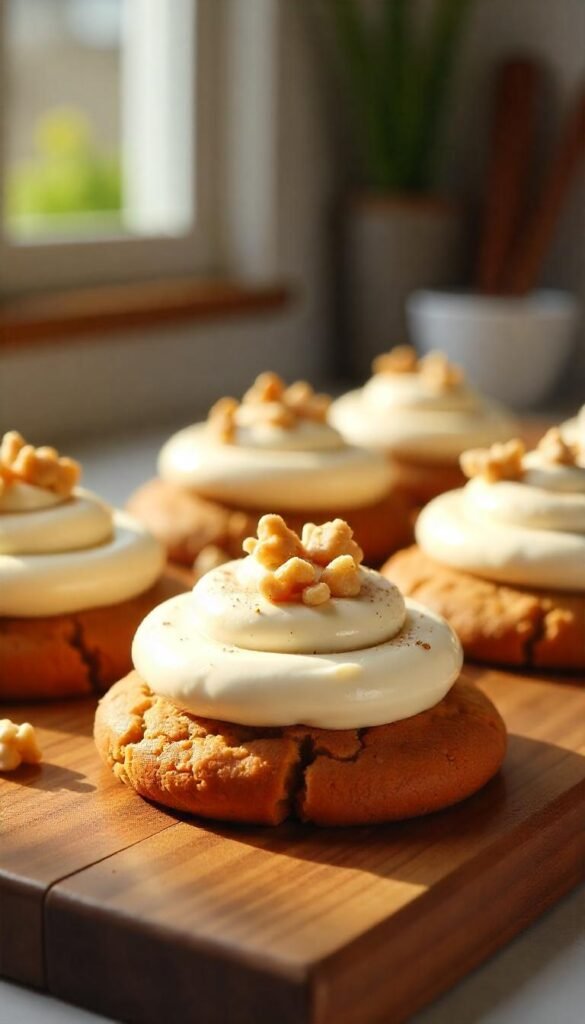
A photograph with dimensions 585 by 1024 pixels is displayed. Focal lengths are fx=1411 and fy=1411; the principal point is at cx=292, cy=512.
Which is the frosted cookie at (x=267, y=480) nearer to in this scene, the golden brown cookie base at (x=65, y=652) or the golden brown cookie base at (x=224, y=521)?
the golden brown cookie base at (x=224, y=521)

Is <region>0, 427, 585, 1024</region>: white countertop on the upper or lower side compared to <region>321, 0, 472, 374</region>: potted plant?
lower

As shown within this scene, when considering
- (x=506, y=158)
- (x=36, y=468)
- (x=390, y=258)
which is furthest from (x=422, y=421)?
(x=506, y=158)

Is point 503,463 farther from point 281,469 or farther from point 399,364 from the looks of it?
point 399,364

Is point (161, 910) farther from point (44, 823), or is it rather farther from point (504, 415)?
point (504, 415)

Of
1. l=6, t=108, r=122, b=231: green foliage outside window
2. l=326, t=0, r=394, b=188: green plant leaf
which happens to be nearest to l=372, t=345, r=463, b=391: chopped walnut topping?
l=326, t=0, r=394, b=188: green plant leaf

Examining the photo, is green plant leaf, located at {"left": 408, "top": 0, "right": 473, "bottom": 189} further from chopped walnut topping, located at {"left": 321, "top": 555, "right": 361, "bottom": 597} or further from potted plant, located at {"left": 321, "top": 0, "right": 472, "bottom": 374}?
chopped walnut topping, located at {"left": 321, "top": 555, "right": 361, "bottom": 597}

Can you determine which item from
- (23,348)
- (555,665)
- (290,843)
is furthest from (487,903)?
(23,348)
